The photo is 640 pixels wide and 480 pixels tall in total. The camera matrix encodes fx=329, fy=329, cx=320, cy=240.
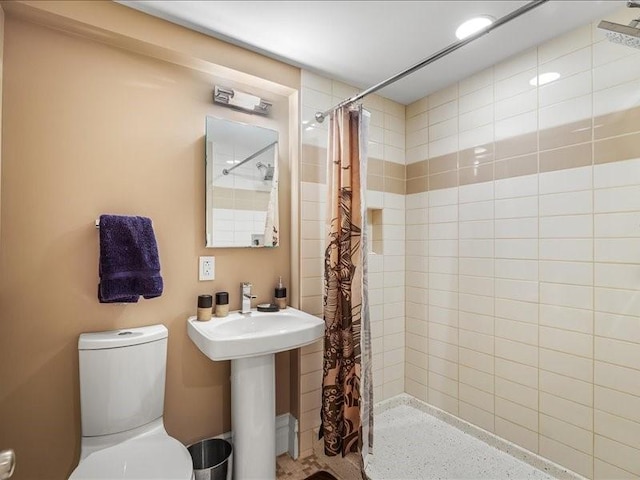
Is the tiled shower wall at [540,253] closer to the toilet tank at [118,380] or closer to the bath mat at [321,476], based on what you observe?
the bath mat at [321,476]

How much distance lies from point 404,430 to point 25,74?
9.49ft

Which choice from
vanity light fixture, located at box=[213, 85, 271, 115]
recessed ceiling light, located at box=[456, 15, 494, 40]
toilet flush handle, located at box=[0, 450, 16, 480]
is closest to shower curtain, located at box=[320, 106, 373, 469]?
vanity light fixture, located at box=[213, 85, 271, 115]

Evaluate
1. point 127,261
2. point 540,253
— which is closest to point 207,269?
point 127,261

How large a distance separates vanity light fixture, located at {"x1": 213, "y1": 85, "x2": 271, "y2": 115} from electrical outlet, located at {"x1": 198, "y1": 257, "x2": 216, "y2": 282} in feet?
2.96

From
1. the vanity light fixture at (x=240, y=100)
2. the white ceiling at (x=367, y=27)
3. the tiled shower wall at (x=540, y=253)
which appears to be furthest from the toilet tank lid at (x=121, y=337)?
the tiled shower wall at (x=540, y=253)

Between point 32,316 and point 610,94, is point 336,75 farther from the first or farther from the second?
point 32,316

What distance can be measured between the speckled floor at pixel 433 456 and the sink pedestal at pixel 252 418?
0.65 meters

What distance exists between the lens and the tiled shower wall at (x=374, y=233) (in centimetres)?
208

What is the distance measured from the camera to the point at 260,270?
2.04m

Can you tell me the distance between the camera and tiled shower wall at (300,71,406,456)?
208cm

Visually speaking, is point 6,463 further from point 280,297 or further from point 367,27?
point 367,27

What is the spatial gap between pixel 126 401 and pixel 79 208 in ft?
2.97

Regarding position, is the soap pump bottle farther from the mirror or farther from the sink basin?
the mirror

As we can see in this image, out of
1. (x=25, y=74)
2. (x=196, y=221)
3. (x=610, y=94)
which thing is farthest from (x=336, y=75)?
(x=25, y=74)
